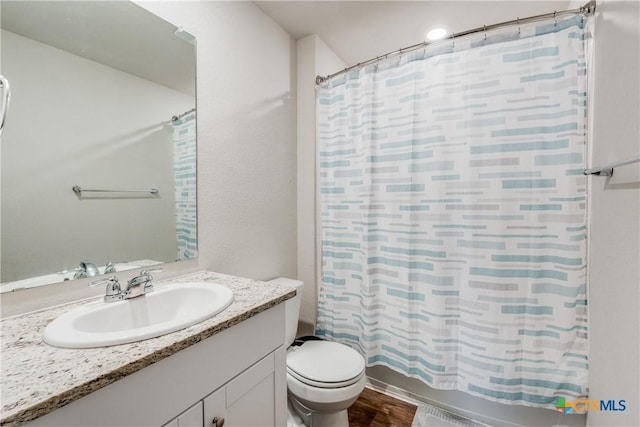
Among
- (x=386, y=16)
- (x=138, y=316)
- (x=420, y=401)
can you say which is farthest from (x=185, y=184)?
(x=420, y=401)

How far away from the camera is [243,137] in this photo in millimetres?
1543

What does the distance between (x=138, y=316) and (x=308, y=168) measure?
128 cm

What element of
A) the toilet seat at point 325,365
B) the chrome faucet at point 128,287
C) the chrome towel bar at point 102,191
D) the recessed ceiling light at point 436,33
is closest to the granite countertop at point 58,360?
the chrome faucet at point 128,287

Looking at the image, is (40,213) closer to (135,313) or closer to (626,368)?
(135,313)

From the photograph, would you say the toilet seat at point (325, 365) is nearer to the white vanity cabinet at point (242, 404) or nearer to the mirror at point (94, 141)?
the white vanity cabinet at point (242, 404)

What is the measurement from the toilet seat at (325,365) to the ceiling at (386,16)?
1.96 meters

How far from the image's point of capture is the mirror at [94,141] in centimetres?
85

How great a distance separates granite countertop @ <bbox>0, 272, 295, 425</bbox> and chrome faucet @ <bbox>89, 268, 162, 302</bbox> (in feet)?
0.40

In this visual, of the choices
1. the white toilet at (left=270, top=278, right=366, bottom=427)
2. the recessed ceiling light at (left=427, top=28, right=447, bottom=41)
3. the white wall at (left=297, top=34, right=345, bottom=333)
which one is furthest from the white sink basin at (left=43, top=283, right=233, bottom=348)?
the recessed ceiling light at (left=427, top=28, right=447, bottom=41)

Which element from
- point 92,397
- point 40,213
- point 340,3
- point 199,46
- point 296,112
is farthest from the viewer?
point 296,112

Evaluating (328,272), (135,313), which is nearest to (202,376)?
(135,313)

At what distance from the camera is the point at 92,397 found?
22.0 inches

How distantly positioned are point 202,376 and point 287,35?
1.99 meters

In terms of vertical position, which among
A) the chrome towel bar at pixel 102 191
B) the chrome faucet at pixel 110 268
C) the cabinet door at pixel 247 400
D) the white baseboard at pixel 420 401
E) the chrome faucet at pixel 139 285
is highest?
the chrome towel bar at pixel 102 191
